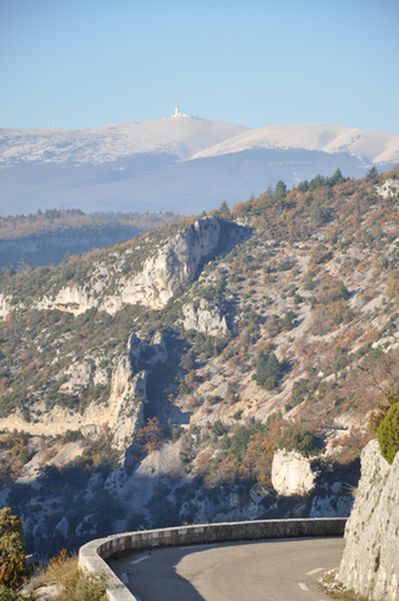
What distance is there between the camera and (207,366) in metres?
124

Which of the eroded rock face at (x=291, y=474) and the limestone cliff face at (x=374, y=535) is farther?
the eroded rock face at (x=291, y=474)

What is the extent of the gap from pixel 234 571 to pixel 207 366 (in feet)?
323

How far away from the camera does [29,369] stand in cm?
14088

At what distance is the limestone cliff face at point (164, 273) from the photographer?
136250mm

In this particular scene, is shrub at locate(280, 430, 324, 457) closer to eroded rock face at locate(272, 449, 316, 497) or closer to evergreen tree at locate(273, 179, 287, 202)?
eroded rock face at locate(272, 449, 316, 497)

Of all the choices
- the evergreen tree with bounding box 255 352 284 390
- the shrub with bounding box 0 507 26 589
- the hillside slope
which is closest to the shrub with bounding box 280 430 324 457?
the hillside slope

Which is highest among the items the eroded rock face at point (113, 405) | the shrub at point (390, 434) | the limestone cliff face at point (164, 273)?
the shrub at point (390, 434)

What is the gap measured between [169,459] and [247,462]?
954cm

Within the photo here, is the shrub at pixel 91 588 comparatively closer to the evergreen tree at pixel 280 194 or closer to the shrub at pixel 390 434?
the shrub at pixel 390 434

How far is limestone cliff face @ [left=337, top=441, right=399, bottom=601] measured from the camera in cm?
2211

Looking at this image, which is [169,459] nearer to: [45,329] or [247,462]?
[247,462]

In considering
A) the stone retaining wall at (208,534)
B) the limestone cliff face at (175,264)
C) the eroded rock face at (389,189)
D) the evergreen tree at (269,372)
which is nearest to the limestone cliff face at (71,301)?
the limestone cliff face at (175,264)

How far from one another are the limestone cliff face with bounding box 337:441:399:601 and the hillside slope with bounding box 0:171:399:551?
5391cm

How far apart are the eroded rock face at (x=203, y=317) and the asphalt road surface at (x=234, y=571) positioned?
97868mm
